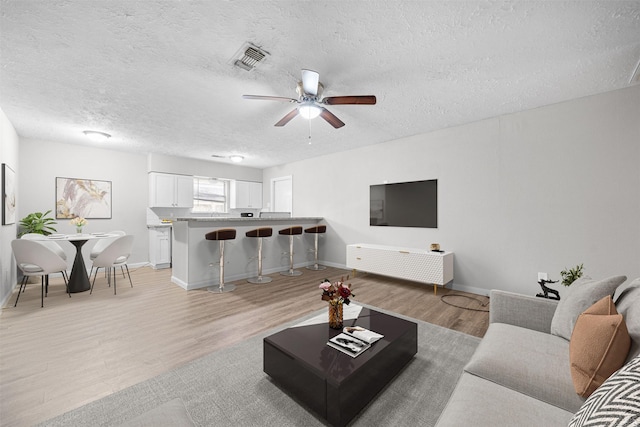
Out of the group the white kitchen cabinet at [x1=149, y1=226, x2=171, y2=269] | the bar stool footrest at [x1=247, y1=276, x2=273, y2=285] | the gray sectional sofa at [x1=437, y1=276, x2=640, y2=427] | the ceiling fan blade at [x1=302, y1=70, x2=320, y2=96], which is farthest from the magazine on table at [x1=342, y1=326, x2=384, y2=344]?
the white kitchen cabinet at [x1=149, y1=226, x2=171, y2=269]

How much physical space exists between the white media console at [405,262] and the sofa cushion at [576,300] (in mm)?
2122

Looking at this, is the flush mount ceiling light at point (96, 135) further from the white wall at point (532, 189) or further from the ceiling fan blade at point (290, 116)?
the white wall at point (532, 189)

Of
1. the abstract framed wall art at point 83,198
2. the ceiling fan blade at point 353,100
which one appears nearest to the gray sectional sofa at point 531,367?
the ceiling fan blade at point 353,100

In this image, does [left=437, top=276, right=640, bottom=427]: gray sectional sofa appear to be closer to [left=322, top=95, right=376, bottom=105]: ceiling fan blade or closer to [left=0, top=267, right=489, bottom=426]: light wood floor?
[left=0, top=267, right=489, bottom=426]: light wood floor

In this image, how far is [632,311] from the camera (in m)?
1.19

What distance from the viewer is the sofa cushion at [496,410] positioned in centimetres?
100

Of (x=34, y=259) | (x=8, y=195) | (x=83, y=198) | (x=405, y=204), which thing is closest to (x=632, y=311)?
(x=405, y=204)

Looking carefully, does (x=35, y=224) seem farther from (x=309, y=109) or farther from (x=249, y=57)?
(x=309, y=109)

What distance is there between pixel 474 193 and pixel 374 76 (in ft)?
8.02

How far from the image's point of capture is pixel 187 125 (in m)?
4.04

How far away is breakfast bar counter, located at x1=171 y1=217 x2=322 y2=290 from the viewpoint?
4.12 m

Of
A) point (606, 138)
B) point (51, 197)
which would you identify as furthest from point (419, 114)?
point (51, 197)

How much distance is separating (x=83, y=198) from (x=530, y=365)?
707cm

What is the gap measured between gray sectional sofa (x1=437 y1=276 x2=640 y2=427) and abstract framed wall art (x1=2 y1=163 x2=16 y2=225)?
17.4ft
